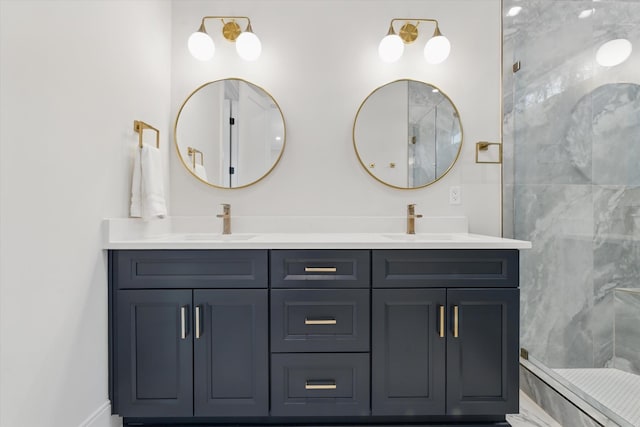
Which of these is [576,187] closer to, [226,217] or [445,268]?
[445,268]

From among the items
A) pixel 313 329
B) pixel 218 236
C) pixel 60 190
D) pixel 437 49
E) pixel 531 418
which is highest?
pixel 437 49

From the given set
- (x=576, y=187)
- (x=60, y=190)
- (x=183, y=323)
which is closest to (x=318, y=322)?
(x=183, y=323)

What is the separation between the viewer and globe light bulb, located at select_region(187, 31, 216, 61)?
187cm

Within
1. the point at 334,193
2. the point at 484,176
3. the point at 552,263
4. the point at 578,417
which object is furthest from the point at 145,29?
the point at 578,417

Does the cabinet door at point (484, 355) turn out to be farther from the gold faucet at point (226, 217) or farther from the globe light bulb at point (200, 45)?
the globe light bulb at point (200, 45)

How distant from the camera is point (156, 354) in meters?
1.41

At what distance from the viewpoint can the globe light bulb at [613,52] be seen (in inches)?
62.3

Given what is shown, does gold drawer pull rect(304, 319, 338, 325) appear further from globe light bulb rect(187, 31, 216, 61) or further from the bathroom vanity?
globe light bulb rect(187, 31, 216, 61)

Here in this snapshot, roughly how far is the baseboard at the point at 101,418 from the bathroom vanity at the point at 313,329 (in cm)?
3

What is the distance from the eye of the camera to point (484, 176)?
2010 mm

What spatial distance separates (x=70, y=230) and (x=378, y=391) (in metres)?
1.40

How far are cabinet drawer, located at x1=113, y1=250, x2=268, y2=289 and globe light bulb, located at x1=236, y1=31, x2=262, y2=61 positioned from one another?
120 centimetres

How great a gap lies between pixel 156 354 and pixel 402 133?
5.65ft

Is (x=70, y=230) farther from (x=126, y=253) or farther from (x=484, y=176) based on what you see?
(x=484, y=176)
